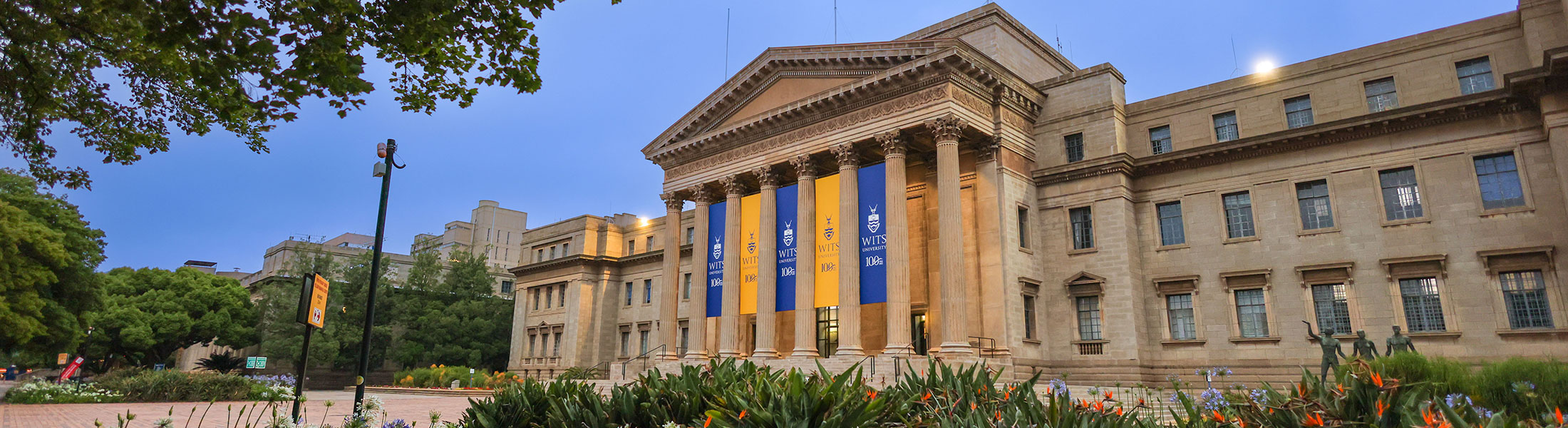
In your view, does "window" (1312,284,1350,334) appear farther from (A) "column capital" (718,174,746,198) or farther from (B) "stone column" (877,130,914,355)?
(A) "column capital" (718,174,746,198)

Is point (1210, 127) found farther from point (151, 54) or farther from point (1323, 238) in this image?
point (151, 54)

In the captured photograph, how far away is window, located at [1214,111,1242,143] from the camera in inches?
1149

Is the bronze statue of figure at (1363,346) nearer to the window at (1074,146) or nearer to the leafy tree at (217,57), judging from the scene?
the window at (1074,146)

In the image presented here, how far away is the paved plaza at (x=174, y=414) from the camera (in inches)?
711

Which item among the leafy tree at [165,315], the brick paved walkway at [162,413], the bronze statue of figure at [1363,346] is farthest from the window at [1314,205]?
the leafy tree at [165,315]

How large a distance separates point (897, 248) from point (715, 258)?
9.39 m

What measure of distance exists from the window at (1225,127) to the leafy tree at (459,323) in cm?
4511

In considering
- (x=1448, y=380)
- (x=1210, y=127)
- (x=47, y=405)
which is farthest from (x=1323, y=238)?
(x=47, y=405)

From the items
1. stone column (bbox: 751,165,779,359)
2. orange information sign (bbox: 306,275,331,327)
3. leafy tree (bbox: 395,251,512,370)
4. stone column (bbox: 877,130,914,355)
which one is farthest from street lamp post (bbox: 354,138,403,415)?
leafy tree (bbox: 395,251,512,370)

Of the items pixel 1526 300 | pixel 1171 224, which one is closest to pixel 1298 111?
pixel 1171 224

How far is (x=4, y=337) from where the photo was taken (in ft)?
95.7

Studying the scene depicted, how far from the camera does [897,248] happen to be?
92.6ft

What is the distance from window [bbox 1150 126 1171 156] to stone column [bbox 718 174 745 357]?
15.7 m

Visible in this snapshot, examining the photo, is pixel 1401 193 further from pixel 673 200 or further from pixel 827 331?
pixel 673 200
